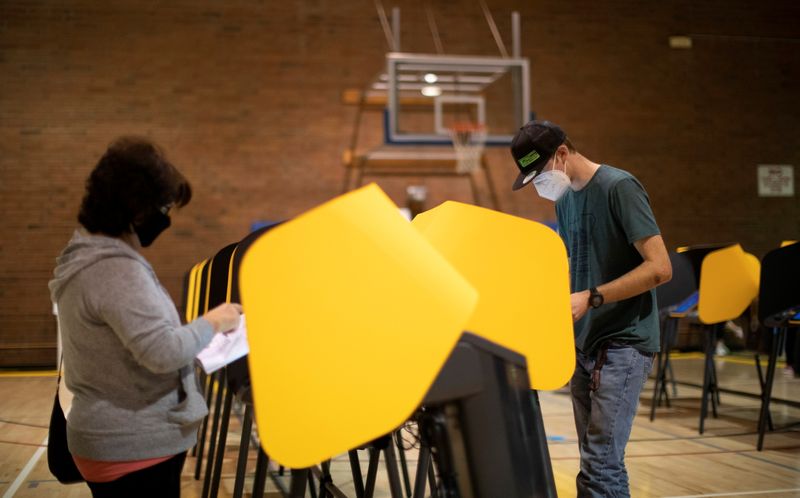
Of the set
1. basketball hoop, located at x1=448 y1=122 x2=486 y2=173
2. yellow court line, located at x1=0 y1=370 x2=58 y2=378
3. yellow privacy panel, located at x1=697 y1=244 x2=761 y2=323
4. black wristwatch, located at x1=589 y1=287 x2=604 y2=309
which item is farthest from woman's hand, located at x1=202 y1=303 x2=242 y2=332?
yellow court line, located at x1=0 y1=370 x2=58 y2=378

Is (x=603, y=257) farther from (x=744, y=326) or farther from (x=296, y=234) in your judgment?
(x=744, y=326)

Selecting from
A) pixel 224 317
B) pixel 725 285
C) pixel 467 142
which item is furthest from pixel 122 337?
pixel 467 142

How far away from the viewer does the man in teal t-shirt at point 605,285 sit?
2.10 m

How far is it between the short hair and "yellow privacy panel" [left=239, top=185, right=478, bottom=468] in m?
0.74

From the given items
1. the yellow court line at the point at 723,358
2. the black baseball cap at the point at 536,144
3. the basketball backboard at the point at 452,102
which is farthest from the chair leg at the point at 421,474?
the yellow court line at the point at 723,358

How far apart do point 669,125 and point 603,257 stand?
361 inches

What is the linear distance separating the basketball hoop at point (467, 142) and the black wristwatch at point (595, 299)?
7.05 metres

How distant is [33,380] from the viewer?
8.23m

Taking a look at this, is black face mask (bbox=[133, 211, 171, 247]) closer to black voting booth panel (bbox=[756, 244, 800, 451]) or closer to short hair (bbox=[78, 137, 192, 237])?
short hair (bbox=[78, 137, 192, 237])

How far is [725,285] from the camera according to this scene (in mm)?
5086

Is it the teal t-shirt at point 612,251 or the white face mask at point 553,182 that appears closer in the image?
the teal t-shirt at point 612,251

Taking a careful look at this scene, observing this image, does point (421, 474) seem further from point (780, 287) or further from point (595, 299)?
point (780, 287)

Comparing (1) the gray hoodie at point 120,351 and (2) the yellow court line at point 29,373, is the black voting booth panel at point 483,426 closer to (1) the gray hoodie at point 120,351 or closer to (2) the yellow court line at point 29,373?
(1) the gray hoodie at point 120,351

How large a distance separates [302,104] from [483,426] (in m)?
9.14
